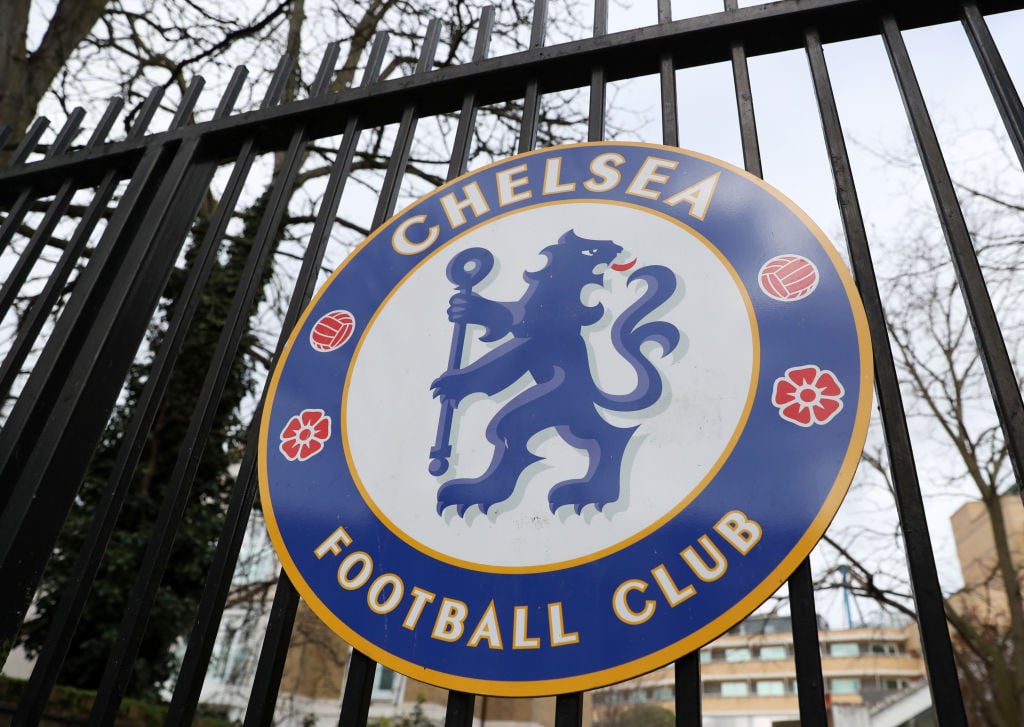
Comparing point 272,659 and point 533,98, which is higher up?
point 533,98

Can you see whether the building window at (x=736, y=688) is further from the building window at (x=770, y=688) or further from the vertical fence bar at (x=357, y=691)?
the vertical fence bar at (x=357, y=691)

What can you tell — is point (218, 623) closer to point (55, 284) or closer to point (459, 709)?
point (459, 709)

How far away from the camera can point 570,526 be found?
A: 4.00ft

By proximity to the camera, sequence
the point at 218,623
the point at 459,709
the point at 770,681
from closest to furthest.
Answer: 1. the point at 459,709
2. the point at 218,623
3. the point at 770,681

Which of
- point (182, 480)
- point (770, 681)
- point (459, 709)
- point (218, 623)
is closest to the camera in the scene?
point (459, 709)

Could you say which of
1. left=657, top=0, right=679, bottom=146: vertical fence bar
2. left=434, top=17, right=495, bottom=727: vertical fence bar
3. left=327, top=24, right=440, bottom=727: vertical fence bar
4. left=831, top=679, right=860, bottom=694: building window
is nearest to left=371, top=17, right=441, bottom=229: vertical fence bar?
left=327, top=24, right=440, bottom=727: vertical fence bar

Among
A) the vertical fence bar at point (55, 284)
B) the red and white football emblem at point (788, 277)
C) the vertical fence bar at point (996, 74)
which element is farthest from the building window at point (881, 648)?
the vertical fence bar at point (55, 284)

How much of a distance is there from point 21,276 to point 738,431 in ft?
6.85

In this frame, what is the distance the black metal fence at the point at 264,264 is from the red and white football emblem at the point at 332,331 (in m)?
0.10

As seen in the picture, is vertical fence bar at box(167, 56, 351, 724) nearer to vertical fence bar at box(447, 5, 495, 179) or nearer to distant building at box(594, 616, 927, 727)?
vertical fence bar at box(447, 5, 495, 179)

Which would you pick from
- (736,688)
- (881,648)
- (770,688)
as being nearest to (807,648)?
(881,648)

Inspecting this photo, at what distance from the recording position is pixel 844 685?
52.3 metres

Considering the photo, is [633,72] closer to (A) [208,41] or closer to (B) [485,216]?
(B) [485,216]

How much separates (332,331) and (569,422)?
25.2 inches
